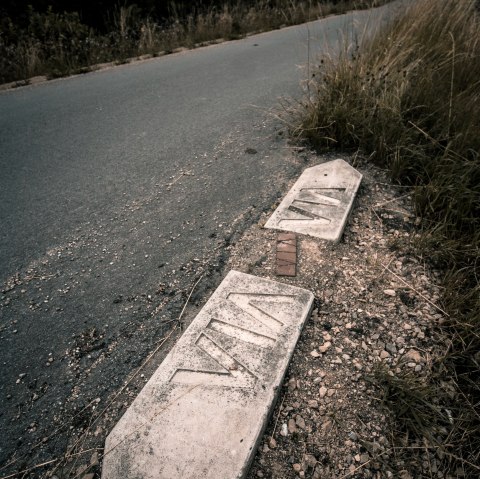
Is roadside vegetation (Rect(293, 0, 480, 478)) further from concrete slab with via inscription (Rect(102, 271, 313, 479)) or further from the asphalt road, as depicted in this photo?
the asphalt road

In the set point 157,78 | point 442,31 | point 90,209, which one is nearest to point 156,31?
point 157,78

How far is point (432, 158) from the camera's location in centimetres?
269

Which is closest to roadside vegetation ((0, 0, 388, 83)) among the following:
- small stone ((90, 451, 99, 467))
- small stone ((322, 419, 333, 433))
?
small stone ((322, 419, 333, 433))

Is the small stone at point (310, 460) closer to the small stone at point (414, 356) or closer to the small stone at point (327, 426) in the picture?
the small stone at point (327, 426)

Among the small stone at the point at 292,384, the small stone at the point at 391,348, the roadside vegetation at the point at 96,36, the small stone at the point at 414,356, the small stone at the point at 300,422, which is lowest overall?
the small stone at the point at 300,422

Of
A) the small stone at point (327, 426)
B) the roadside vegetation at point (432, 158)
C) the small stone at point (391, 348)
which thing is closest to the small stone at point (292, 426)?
the small stone at point (327, 426)

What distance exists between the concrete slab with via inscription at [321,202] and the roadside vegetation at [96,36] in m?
2.73

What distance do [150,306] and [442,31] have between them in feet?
13.2

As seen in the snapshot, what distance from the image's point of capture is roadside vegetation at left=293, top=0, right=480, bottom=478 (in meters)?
1.36

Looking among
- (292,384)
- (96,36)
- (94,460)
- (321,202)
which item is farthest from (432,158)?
(96,36)

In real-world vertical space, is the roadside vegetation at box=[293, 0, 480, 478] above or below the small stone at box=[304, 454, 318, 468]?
above

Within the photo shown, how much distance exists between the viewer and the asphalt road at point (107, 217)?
154 cm

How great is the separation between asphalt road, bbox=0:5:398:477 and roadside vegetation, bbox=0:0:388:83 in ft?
3.04

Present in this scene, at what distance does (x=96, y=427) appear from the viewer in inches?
53.8
